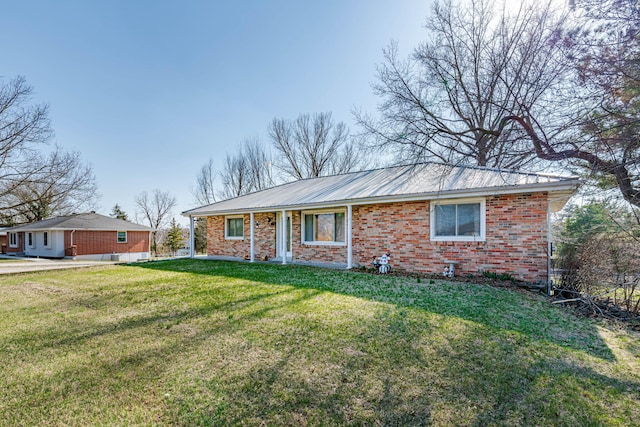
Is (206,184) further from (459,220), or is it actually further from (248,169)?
(459,220)

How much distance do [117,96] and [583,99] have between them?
19.3 metres

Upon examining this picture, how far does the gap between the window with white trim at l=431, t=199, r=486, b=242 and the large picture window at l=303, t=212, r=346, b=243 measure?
3550mm

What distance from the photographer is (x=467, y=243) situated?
8820mm

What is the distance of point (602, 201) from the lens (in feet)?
21.9

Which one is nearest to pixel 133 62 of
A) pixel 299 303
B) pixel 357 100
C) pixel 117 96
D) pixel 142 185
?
pixel 117 96

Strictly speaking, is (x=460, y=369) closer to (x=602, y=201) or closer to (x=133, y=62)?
(x=602, y=201)

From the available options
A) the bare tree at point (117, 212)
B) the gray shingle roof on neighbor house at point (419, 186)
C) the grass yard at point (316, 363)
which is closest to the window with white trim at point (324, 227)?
the gray shingle roof on neighbor house at point (419, 186)

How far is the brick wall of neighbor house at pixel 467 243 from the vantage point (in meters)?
7.88

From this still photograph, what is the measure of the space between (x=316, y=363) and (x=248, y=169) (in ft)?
101

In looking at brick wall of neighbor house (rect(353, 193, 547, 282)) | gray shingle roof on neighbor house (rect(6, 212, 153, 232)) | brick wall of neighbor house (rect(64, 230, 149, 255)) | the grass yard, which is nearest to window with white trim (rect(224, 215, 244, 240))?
brick wall of neighbor house (rect(353, 193, 547, 282))

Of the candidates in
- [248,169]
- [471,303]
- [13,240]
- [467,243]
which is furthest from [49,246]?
[471,303]

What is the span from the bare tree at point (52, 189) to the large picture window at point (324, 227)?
73.4 ft

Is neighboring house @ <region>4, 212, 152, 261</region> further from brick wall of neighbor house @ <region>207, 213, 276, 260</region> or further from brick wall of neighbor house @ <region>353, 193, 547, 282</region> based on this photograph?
brick wall of neighbor house @ <region>353, 193, 547, 282</region>

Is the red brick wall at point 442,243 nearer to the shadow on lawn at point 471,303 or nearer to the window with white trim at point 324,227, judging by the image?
the window with white trim at point 324,227
